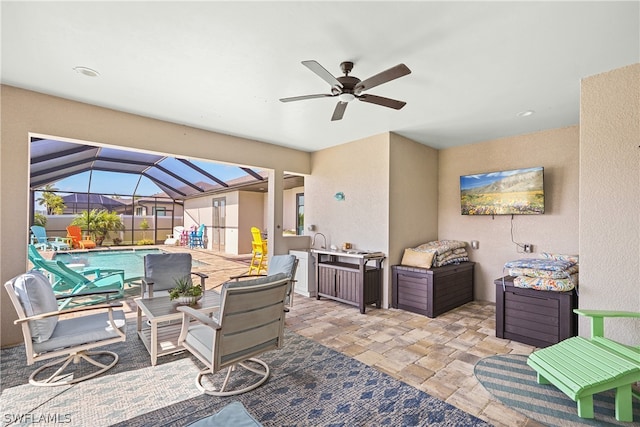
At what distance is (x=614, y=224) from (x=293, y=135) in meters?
4.13

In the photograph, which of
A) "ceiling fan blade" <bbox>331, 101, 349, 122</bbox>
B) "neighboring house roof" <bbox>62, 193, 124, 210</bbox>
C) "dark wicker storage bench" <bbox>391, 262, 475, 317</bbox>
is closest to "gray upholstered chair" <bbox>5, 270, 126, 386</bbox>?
"ceiling fan blade" <bbox>331, 101, 349, 122</bbox>

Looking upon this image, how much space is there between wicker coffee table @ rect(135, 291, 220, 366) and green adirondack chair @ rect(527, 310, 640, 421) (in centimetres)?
292

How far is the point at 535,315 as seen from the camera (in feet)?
10.9

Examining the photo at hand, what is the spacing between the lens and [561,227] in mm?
4324

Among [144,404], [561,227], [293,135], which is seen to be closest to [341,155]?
[293,135]

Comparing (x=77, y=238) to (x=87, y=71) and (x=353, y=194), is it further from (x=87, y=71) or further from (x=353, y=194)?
(x=353, y=194)

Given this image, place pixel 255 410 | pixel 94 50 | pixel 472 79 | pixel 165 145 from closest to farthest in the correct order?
pixel 255 410
pixel 94 50
pixel 472 79
pixel 165 145

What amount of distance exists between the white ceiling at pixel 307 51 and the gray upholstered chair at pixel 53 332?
6.55ft

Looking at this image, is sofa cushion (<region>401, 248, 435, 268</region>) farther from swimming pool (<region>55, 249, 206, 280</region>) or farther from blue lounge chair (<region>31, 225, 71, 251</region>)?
blue lounge chair (<region>31, 225, 71, 251</region>)

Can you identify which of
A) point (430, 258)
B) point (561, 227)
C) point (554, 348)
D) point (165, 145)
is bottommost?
point (554, 348)

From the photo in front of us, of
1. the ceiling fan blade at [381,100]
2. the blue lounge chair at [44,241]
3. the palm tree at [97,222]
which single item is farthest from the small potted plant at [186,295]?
the palm tree at [97,222]

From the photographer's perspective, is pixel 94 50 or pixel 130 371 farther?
pixel 130 371

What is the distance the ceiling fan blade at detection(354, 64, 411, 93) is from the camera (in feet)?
7.17

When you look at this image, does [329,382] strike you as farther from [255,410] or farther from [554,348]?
[554,348]
